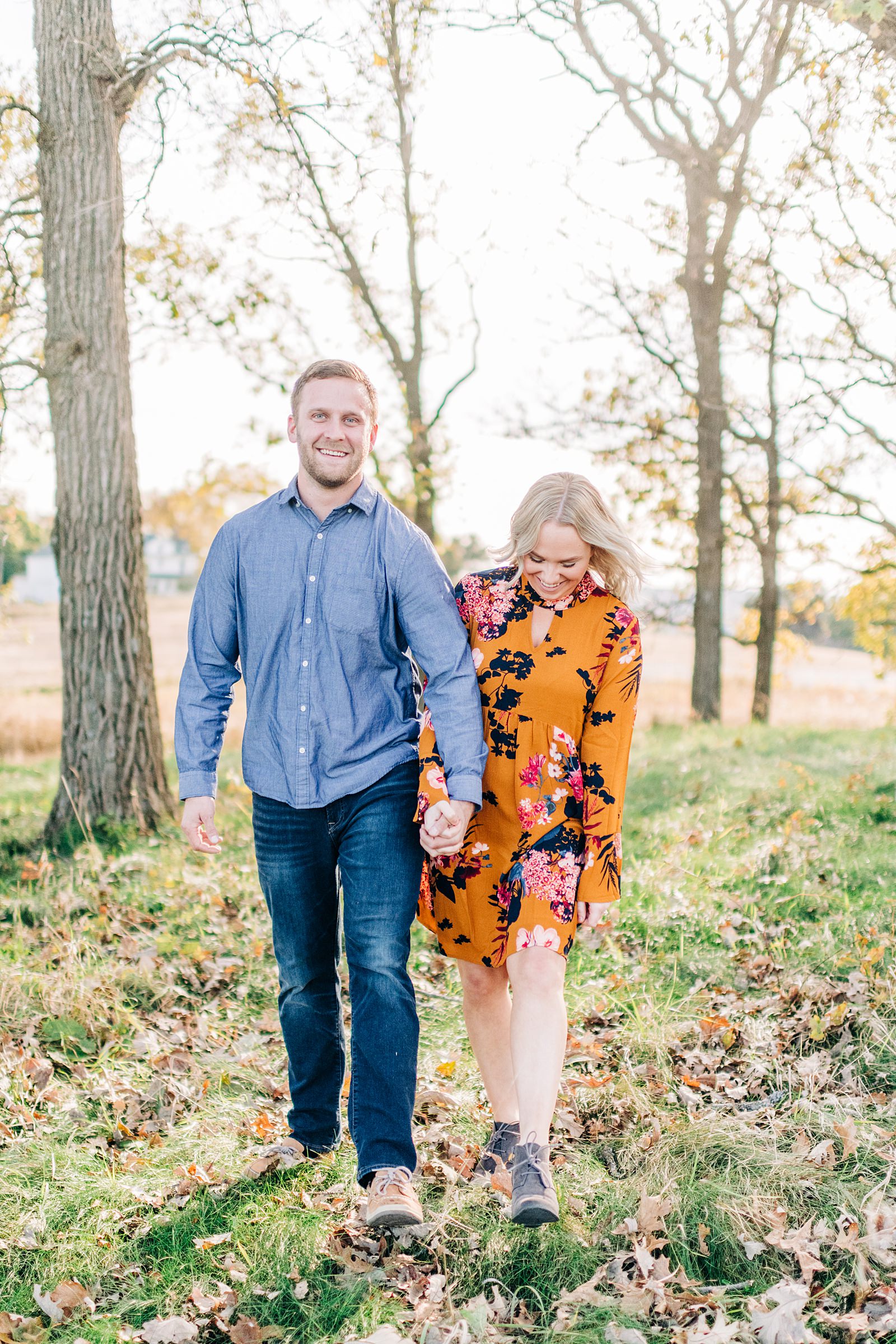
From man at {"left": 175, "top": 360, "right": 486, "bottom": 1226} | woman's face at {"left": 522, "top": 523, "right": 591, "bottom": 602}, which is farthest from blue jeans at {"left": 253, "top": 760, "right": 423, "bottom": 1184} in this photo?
woman's face at {"left": 522, "top": 523, "right": 591, "bottom": 602}

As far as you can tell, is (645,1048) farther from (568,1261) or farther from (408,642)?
(408,642)

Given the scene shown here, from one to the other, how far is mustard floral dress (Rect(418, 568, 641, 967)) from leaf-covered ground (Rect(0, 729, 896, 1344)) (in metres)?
0.82

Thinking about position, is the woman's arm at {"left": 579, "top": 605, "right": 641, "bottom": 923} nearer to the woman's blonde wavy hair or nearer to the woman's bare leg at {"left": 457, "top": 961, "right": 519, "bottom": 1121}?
the woman's blonde wavy hair

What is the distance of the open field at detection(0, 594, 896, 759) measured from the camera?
18.2m

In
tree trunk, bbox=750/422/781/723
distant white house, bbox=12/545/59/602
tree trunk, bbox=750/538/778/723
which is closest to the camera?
tree trunk, bbox=750/422/781/723

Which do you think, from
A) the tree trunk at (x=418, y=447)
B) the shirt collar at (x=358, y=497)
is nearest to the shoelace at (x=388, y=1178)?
the shirt collar at (x=358, y=497)

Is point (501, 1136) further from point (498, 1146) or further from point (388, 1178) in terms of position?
point (388, 1178)

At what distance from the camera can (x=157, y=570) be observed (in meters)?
90.8

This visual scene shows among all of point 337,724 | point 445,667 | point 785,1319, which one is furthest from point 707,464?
point 785,1319

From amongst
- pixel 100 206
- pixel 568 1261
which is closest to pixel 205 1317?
pixel 568 1261

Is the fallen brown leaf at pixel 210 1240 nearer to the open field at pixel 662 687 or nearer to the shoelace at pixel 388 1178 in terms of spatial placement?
the shoelace at pixel 388 1178

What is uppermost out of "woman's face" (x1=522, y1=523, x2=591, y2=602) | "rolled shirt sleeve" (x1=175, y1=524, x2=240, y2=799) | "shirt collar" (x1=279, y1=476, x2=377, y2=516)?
"shirt collar" (x1=279, y1=476, x2=377, y2=516)

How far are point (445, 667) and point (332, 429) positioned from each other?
79 centimetres

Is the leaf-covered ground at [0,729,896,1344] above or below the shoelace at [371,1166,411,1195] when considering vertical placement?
below
